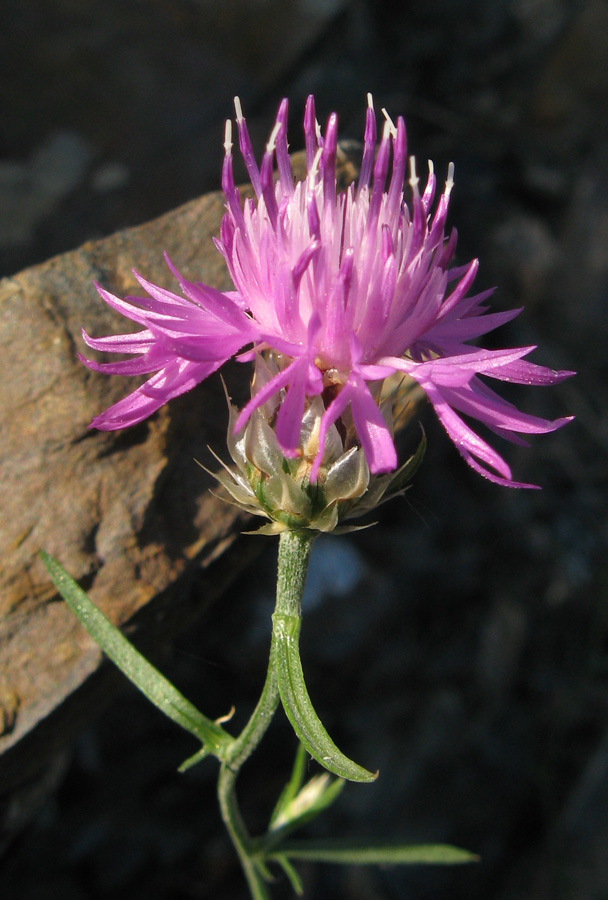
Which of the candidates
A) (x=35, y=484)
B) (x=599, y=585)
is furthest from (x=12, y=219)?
(x=599, y=585)

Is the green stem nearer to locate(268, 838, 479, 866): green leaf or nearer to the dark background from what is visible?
locate(268, 838, 479, 866): green leaf

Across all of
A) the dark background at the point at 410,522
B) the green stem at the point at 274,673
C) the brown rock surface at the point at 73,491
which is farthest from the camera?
the dark background at the point at 410,522

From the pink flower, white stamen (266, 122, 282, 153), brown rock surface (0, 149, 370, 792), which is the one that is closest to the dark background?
brown rock surface (0, 149, 370, 792)

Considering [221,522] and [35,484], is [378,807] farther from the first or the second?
[35,484]

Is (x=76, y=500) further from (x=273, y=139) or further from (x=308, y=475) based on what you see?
(x=273, y=139)

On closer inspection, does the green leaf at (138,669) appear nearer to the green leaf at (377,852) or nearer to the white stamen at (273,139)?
the green leaf at (377,852)

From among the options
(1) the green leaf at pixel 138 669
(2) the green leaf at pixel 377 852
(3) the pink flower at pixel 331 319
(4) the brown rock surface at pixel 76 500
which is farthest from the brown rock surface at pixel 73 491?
(2) the green leaf at pixel 377 852
